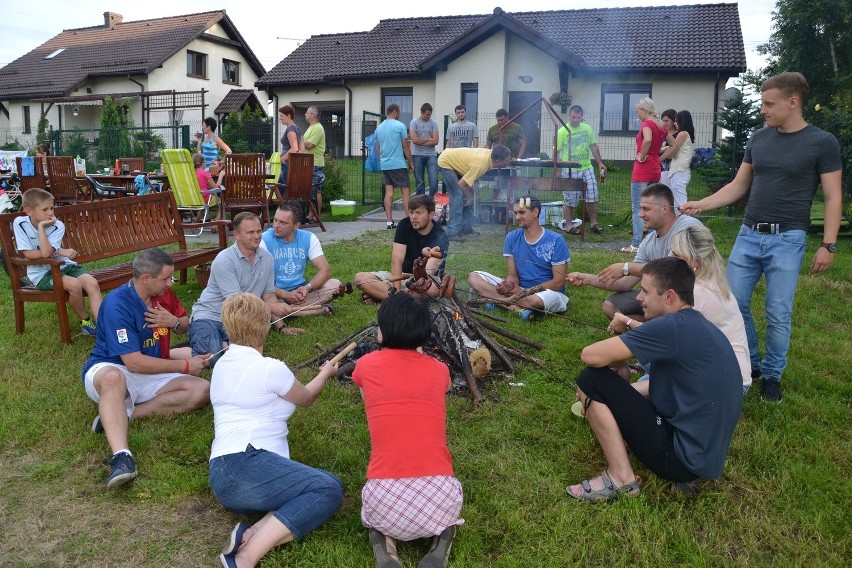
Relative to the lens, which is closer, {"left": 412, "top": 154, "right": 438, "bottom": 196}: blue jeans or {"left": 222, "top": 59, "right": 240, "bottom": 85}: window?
{"left": 412, "top": 154, "right": 438, "bottom": 196}: blue jeans

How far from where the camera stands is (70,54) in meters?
34.3

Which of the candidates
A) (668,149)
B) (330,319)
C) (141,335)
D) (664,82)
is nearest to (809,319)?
(668,149)

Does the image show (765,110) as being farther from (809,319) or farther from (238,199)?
(238,199)

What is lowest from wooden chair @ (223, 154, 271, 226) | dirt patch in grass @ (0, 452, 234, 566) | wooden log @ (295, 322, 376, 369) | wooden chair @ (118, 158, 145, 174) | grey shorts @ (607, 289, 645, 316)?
dirt patch in grass @ (0, 452, 234, 566)

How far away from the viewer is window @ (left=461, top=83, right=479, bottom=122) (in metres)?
21.6

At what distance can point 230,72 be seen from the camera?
113 feet

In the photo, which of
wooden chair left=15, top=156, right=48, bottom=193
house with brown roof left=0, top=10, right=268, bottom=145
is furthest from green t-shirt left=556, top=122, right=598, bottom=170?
house with brown roof left=0, top=10, right=268, bottom=145

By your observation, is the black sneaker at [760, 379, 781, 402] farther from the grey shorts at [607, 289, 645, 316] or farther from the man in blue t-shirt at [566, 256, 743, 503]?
the man in blue t-shirt at [566, 256, 743, 503]

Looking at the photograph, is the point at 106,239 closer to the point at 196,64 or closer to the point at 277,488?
the point at 277,488

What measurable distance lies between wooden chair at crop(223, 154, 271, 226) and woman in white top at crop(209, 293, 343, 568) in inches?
289

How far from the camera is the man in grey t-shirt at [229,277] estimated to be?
5.25 meters

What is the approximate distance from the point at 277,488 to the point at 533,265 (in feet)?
12.8

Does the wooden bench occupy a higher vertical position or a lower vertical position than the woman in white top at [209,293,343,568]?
higher

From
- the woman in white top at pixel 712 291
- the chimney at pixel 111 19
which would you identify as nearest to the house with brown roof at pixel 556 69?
the woman in white top at pixel 712 291
